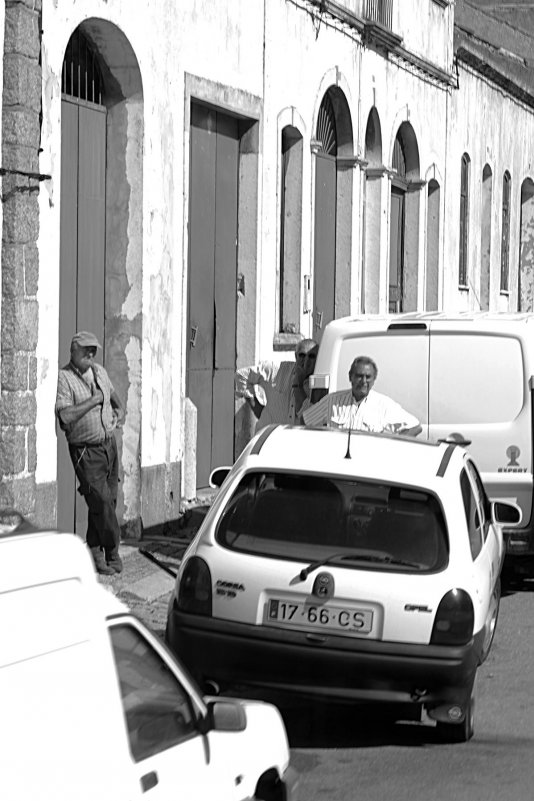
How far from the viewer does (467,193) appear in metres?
28.4

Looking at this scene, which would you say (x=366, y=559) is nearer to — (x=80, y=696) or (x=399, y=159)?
(x=80, y=696)

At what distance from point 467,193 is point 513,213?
4853 mm

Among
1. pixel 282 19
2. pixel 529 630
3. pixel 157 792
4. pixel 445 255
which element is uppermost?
pixel 282 19

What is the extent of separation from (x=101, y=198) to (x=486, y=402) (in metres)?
4.28

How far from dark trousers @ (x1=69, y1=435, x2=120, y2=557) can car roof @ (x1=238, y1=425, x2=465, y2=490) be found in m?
3.49

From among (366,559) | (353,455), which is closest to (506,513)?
(353,455)

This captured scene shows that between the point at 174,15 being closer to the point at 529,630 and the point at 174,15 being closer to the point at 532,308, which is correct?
the point at 529,630

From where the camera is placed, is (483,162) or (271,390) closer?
(271,390)

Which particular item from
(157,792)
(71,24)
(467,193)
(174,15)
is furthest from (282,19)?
(157,792)

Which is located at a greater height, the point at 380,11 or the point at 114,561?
the point at 380,11

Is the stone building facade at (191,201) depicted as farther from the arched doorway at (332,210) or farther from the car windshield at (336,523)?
the car windshield at (336,523)

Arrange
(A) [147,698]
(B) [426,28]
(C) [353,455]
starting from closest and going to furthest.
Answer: (A) [147,698] → (C) [353,455] → (B) [426,28]

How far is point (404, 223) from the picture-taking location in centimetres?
2495

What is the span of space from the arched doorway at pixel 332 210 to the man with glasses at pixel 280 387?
6.50 m
